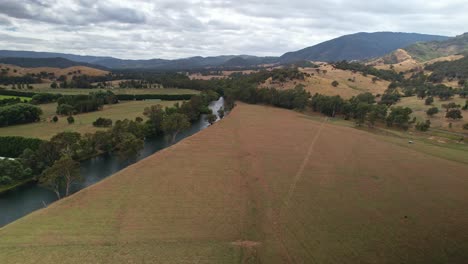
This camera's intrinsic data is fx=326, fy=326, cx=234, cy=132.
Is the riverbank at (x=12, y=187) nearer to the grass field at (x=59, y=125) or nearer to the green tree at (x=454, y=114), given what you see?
the grass field at (x=59, y=125)

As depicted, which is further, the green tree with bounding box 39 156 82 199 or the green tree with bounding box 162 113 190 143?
the green tree with bounding box 162 113 190 143

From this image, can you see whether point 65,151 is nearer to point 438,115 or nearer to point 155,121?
point 155,121

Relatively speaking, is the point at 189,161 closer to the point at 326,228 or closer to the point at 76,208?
the point at 76,208

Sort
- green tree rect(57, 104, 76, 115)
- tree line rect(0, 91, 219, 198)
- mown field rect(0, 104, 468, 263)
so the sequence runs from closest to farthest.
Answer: mown field rect(0, 104, 468, 263), tree line rect(0, 91, 219, 198), green tree rect(57, 104, 76, 115)

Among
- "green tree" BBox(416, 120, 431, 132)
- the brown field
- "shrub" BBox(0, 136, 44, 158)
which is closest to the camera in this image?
"shrub" BBox(0, 136, 44, 158)

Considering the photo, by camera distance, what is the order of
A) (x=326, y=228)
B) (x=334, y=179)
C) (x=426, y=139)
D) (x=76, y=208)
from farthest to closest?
(x=426, y=139), (x=334, y=179), (x=76, y=208), (x=326, y=228)

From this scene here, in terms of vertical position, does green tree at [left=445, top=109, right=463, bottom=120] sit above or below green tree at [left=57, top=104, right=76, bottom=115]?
above

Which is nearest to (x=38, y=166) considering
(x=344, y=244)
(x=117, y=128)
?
(x=117, y=128)

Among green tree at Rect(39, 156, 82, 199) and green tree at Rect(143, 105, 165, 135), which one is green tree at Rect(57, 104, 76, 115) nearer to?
green tree at Rect(143, 105, 165, 135)

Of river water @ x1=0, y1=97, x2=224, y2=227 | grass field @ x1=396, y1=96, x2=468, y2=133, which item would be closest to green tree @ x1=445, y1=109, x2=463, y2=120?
grass field @ x1=396, y1=96, x2=468, y2=133
